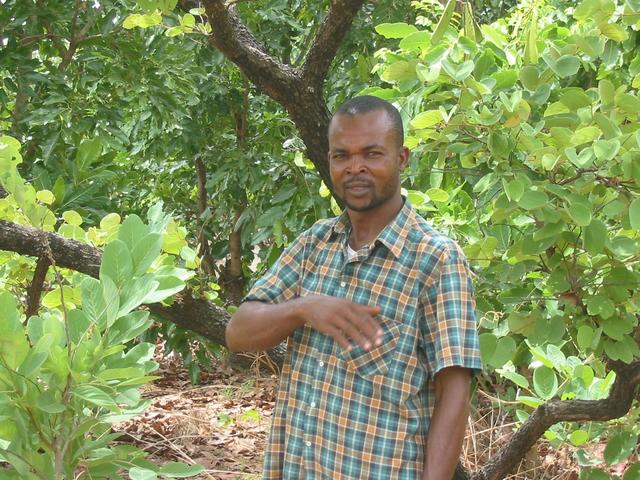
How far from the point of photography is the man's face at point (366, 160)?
1.78 metres

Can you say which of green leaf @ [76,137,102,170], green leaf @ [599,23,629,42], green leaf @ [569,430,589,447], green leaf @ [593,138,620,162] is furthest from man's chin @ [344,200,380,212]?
green leaf @ [76,137,102,170]

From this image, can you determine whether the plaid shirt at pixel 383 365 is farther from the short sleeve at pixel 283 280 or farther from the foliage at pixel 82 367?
the foliage at pixel 82 367

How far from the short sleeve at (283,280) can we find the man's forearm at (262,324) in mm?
41

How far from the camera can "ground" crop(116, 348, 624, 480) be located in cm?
402

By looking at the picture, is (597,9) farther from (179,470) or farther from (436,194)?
(179,470)

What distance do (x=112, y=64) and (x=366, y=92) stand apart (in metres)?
1.76

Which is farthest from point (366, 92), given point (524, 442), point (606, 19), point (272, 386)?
point (272, 386)

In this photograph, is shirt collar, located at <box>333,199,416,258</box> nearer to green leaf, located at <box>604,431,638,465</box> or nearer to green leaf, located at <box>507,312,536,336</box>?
green leaf, located at <box>507,312,536,336</box>

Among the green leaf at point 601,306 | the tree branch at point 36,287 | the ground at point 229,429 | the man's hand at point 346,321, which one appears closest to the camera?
the man's hand at point 346,321

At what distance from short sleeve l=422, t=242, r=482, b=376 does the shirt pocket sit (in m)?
0.07

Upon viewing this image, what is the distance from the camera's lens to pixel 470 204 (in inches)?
108

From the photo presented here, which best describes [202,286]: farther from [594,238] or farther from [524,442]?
[594,238]

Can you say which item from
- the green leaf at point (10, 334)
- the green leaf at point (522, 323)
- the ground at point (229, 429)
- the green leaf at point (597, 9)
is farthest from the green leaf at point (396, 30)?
the ground at point (229, 429)

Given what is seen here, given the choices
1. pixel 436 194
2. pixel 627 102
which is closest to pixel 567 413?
pixel 436 194
